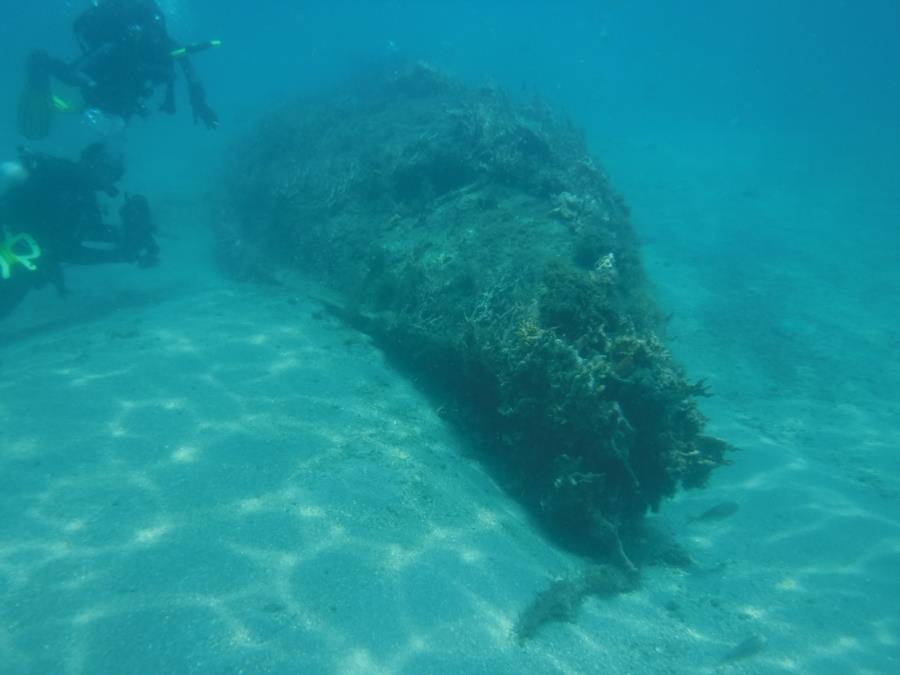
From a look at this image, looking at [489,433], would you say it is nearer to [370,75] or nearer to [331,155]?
[331,155]

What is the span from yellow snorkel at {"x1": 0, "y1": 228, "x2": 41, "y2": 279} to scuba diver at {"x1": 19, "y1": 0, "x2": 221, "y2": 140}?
11.5 ft

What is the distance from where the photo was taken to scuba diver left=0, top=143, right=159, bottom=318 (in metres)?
8.30

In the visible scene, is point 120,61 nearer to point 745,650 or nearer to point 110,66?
point 110,66

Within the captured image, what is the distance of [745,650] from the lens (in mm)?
4102

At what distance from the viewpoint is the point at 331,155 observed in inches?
492

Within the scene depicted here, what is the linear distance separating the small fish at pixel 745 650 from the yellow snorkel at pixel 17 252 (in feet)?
34.3

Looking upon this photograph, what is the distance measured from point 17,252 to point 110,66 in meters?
4.33

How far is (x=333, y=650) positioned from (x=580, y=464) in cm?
274

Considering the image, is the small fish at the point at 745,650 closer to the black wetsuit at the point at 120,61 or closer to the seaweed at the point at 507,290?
the seaweed at the point at 507,290

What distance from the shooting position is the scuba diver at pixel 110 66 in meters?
9.96

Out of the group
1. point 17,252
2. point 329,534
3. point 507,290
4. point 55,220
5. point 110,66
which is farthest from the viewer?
point 110,66

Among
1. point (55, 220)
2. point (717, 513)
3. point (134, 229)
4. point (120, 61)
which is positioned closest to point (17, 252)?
point (55, 220)

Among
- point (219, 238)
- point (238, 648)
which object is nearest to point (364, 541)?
point (238, 648)

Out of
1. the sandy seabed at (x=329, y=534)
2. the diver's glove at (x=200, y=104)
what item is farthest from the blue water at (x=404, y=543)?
the diver's glove at (x=200, y=104)
